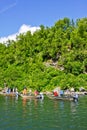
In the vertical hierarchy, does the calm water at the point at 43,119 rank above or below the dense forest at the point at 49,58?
below

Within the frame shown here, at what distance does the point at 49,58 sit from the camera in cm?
11725

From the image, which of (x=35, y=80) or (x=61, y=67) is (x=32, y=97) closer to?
(x=35, y=80)

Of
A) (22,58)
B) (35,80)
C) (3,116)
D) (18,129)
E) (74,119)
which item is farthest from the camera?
(22,58)

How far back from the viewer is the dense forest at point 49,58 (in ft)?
335

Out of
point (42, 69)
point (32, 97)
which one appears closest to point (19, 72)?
point (42, 69)

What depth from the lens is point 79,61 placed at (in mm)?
107688

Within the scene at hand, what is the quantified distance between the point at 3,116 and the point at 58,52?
71709 mm

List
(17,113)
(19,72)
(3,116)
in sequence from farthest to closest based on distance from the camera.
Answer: (19,72), (17,113), (3,116)

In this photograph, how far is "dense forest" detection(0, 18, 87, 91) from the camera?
102 meters

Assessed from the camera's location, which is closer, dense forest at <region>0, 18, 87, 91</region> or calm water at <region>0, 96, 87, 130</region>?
calm water at <region>0, 96, 87, 130</region>

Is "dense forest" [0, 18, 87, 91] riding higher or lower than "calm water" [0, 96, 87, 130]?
higher

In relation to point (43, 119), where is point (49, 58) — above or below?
above

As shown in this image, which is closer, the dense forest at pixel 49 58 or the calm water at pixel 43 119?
the calm water at pixel 43 119

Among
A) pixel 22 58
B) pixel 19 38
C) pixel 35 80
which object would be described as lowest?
pixel 35 80
